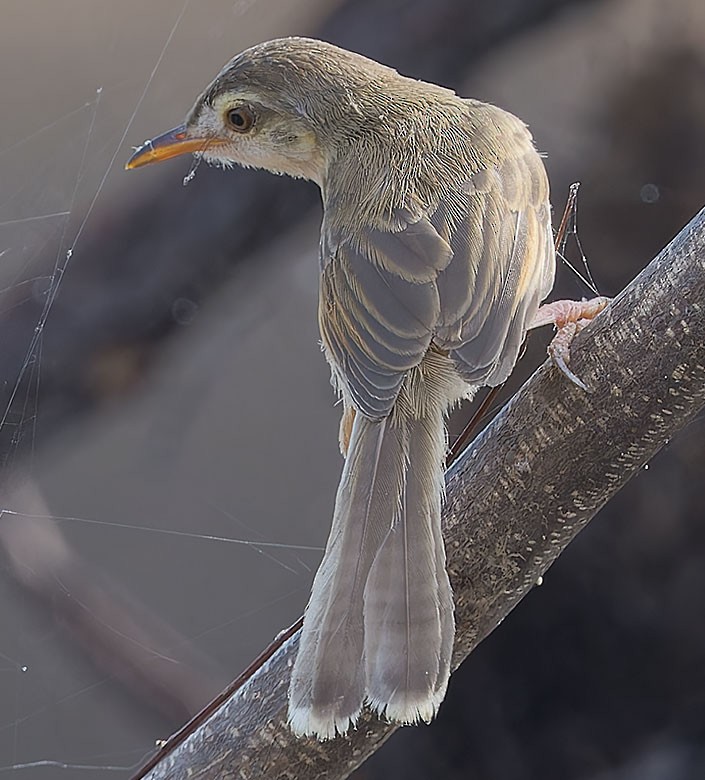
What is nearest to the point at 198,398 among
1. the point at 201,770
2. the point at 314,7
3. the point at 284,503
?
the point at 284,503

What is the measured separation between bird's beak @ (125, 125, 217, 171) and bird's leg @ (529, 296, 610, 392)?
49 cm

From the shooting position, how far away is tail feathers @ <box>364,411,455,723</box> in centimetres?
77

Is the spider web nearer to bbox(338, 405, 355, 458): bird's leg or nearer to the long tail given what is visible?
bbox(338, 405, 355, 458): bird's leg

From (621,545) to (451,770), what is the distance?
1.58 ft

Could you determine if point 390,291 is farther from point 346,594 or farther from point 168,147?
point 168,147

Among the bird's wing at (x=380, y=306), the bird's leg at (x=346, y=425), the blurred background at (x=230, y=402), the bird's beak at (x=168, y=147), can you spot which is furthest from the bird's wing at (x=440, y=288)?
the blurred background at (x=230, y=402)

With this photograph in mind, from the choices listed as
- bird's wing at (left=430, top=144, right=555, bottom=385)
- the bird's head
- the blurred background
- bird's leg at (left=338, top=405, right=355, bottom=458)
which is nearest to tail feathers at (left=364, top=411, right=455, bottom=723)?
bird's wing at (left=430, top=144, right=555, bottom=385)

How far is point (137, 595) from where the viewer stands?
71.3 inches

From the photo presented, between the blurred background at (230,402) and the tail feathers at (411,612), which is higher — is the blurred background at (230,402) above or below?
below

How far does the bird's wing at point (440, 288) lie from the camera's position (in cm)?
92

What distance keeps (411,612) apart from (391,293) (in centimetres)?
32

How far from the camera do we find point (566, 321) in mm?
957

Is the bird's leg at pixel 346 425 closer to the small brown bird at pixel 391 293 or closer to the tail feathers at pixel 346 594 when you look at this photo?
the small brown bird at pixel 391 293

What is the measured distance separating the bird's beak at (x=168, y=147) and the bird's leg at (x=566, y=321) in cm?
49
